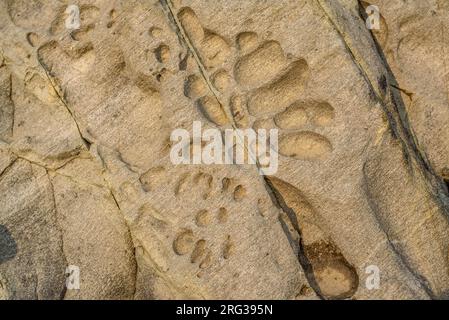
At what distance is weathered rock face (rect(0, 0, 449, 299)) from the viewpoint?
310 cm

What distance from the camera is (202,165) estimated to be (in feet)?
10.2

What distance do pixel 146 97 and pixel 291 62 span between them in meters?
0.66

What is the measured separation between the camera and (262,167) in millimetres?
3131

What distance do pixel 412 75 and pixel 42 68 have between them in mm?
1783

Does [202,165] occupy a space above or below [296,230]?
above

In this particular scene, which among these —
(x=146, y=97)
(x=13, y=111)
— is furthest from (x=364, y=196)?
(x=13, y=111)

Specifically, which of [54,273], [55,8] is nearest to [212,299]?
[54,273]

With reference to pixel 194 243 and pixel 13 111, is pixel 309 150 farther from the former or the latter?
pixel 13 111

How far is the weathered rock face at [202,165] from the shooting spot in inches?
122

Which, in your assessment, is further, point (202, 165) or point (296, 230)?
point (296, 230)

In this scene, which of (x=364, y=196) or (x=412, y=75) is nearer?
(x=364, y=196)

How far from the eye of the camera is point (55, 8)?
10.3 ft

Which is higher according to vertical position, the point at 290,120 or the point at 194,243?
the point at 290,120
